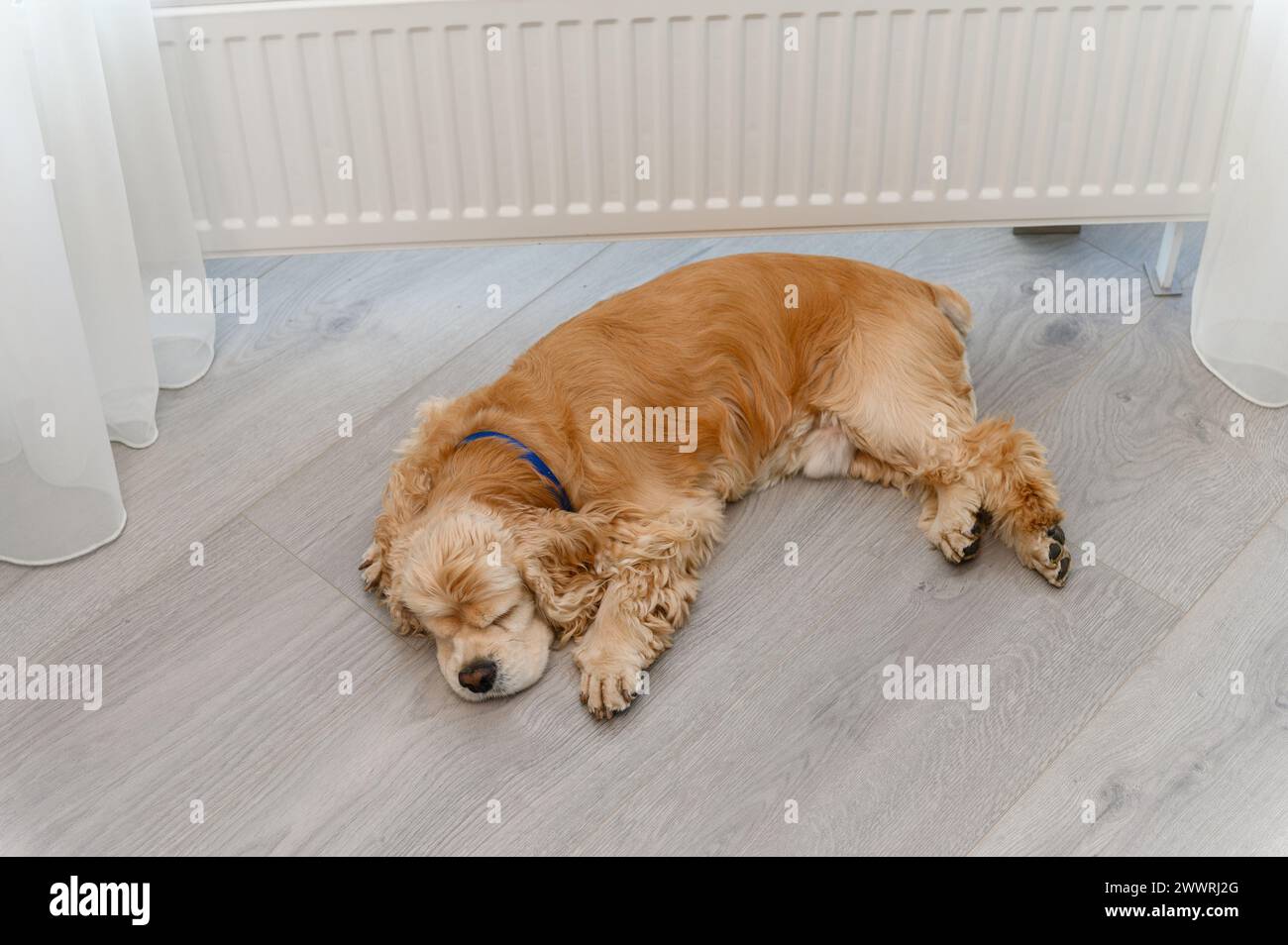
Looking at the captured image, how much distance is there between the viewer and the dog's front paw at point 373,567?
2.15 metres

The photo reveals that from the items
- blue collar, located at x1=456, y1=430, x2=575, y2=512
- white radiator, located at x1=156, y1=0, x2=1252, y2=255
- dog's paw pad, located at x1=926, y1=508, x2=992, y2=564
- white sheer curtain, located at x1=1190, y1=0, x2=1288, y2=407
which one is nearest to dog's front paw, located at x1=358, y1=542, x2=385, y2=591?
blue collar, located at x1=456, y1=430, x2=575, y2=512

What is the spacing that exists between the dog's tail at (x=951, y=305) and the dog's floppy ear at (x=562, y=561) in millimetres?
786

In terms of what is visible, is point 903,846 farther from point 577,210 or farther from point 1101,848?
point 577,210

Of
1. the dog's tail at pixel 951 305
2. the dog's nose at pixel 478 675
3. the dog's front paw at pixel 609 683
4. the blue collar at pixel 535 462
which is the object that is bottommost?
the dog's front paw at pixel 609 683

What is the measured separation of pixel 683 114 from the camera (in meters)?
2.42

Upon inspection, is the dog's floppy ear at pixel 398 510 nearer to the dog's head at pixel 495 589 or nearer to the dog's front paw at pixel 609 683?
the dog's head at pixel 495 589

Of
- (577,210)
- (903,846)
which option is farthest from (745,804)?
(577,210)

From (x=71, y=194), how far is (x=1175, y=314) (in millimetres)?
2076

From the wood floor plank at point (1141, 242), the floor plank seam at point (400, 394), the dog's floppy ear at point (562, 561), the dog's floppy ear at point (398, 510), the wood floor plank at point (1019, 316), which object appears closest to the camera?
the dog's floppy ear at point (562, 561)

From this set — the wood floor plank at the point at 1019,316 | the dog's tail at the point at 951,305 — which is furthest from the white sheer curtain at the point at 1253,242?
the dog's tail at the point at 951,305

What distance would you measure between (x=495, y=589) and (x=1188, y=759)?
1.06 m

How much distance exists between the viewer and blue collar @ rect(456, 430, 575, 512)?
205 cm

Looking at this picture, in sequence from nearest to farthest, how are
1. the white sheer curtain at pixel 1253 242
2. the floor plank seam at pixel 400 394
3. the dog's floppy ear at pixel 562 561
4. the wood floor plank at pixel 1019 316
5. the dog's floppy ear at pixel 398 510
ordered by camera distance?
the dog's floppy ear at pixel 562 561, the dog's floppy ear at pixel 398 510, the white sheer curtain at pixel 1253 242, the floor plank seam at pixel 400 394, the wood floor plank at pixel 1019 316

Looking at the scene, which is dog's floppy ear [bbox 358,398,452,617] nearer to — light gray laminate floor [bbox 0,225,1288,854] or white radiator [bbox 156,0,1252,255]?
light gray laminate floor [bbox 0,225,1288,854]
